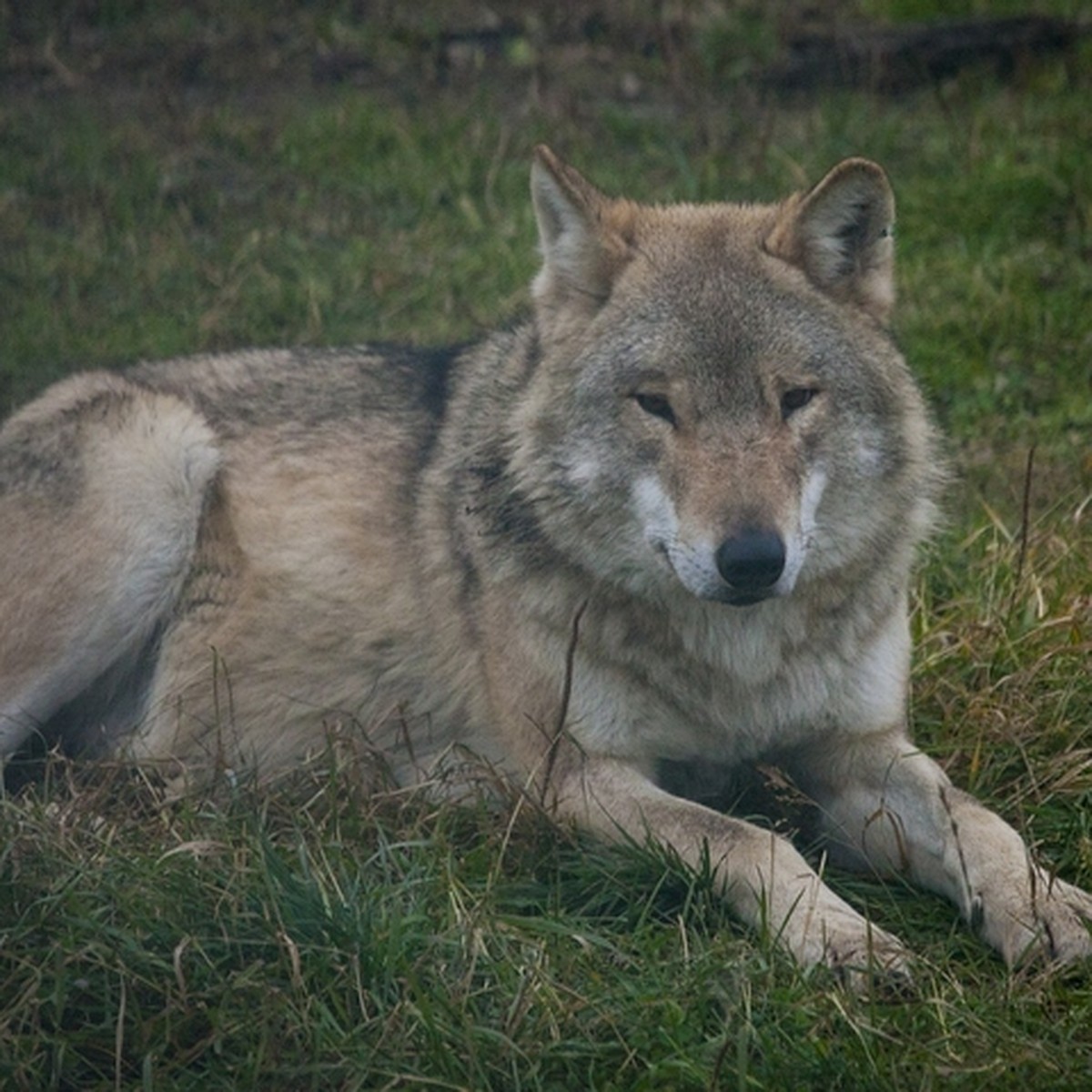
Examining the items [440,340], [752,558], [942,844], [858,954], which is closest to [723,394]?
[752,558]

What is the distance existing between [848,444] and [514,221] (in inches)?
173

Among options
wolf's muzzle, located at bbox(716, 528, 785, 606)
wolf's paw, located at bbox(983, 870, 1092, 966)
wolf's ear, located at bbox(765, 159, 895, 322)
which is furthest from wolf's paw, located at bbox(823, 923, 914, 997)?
wolf's ear, located at bbox(765, 159, 895, 322)

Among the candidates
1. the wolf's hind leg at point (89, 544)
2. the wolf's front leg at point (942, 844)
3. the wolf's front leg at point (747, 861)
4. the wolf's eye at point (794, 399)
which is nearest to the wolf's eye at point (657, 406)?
the wolf's eye at point (794, 399)

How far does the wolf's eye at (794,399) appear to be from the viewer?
473 cm

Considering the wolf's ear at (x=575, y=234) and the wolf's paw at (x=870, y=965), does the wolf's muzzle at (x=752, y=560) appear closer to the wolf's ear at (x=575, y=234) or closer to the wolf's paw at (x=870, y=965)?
the wolf's paw at (x=870, y=965)

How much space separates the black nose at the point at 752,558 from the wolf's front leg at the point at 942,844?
0.75 metres

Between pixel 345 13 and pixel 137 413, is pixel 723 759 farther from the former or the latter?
pixel 345 13

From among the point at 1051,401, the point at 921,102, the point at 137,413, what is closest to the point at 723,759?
the point at 137,413

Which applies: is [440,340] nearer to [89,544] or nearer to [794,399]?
[89,544]

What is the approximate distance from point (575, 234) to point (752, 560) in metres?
1.17

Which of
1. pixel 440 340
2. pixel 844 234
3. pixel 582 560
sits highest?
pixel 844 234

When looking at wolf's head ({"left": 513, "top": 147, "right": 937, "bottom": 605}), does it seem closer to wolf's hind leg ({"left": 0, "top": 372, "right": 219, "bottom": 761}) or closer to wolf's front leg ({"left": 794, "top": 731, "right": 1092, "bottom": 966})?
wolf's front leg ({"left": 794, "top": 731, "right": 1092, "bottom": 966})

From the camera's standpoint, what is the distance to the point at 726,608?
16.1 feet

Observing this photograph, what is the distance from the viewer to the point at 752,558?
439 cm
